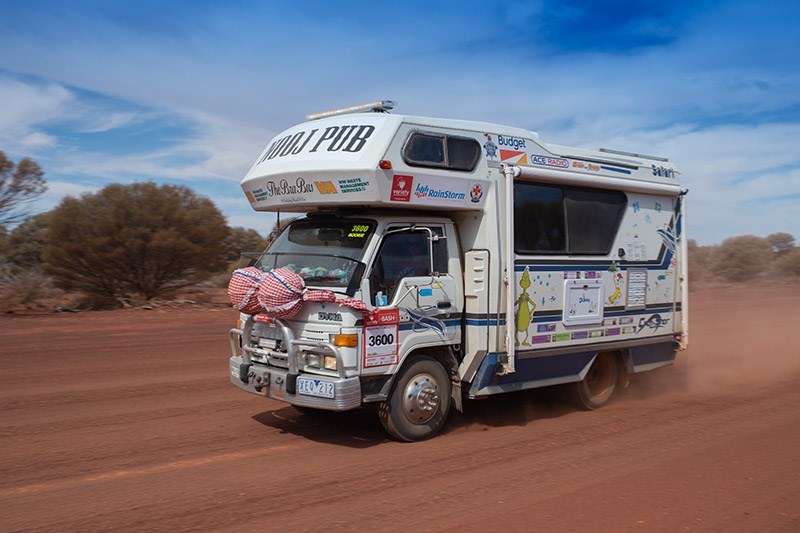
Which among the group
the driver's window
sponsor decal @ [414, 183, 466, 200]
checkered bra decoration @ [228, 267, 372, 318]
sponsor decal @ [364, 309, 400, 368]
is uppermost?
sponsor decal @ [414, 183, 466, 200]

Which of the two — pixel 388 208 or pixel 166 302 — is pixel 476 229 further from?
pixel 166 302

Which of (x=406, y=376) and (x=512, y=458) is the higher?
(x=406, y=376)

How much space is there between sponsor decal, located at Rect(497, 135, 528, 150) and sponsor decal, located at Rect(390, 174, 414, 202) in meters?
1.43

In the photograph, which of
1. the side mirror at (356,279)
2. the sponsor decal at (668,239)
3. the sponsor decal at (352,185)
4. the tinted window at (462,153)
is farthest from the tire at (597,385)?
the sponsor decal at (352,185)

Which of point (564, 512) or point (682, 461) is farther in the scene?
point (682, 461)

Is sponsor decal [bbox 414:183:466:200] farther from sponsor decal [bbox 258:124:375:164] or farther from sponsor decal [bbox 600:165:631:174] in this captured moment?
sponsor decal [bbox 600:165:631:174]

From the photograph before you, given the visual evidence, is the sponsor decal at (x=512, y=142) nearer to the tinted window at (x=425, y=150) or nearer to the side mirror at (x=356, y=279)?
the tinted window at (x=425, y=150)

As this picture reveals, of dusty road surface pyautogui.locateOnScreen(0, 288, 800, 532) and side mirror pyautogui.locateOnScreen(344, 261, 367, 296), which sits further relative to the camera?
side mirror pyautogui.locateOnScreen(344, 261, 367, 296)

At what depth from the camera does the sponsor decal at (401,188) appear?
22.3ft

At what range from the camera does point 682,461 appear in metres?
6.62

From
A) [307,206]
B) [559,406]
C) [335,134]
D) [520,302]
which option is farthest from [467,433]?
[335,134]

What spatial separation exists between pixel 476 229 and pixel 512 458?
2.52m

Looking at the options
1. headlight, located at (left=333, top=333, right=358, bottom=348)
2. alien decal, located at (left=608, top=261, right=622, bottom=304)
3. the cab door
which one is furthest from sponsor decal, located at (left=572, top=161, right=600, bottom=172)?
headlight, located at (left=333, top=333, right=358, bottom=348)

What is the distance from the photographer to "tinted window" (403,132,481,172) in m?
6.99
